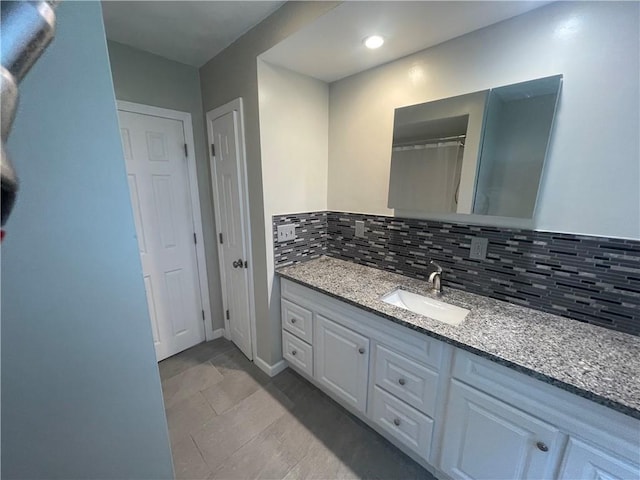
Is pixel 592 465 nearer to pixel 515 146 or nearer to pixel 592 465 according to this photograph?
pixel 592 465

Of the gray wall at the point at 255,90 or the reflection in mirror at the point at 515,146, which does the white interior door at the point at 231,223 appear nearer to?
the gray wall at the point at 255,90

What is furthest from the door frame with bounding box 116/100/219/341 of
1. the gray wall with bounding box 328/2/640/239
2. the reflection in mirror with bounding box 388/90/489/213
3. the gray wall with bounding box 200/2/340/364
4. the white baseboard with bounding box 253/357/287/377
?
the gray wall with bounding box 328/2/640/239

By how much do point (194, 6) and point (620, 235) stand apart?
87.8 inches

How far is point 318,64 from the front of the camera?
1.63m

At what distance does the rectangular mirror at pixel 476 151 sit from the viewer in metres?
1.18

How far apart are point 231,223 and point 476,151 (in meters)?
1.71

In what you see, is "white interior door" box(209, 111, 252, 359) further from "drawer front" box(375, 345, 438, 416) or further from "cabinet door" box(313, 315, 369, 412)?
"drawer front" box(375, 345, 438, 416)

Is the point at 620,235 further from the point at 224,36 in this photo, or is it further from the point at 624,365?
the point at 224,36

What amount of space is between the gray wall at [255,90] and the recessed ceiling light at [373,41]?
315 millimetres

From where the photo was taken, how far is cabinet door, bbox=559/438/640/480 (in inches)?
30.3

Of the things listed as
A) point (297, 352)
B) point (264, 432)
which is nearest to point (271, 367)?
point (297, 352)

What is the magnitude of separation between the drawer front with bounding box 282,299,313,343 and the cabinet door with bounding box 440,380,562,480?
886 mm

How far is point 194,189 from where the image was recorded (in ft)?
6.99

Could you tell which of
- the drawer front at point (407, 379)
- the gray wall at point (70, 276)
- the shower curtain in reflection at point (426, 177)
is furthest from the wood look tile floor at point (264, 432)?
the shower curtain in reflection at point (426, 177)
